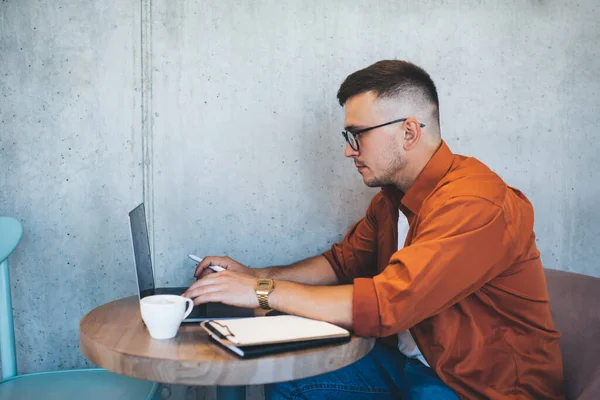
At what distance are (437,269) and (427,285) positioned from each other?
0.05 meters

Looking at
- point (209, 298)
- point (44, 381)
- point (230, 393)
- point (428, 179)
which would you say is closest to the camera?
point (209, 298)

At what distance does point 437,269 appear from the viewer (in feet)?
4.65

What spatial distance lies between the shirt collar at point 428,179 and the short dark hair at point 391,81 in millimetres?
205

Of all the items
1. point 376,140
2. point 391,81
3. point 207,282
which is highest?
point 391,81

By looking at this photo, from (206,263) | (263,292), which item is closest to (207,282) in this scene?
(263,292)

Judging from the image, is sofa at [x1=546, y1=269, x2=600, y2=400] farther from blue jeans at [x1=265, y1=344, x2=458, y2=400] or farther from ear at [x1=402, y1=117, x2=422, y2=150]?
ear at [x1=402, y1=117, x2=422, y2=150]

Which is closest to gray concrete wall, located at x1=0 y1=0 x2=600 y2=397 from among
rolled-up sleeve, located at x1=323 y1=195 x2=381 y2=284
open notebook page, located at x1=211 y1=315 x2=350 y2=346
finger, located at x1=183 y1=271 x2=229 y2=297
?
rolled-up sleeve, located at x1=323 y1=195 x2=381 y2=284

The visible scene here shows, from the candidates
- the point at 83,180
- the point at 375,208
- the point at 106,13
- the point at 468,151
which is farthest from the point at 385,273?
the point at 106,13

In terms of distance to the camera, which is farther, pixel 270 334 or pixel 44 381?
pixel 44 381

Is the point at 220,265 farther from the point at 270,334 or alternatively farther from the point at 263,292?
the point at 270,334

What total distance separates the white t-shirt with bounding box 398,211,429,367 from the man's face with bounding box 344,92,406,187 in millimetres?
169

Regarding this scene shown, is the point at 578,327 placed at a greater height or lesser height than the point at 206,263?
lesser

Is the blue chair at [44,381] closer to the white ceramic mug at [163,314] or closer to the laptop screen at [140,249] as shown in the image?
the laptop screen at [140,249]

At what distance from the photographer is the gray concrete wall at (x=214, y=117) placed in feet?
7.25
